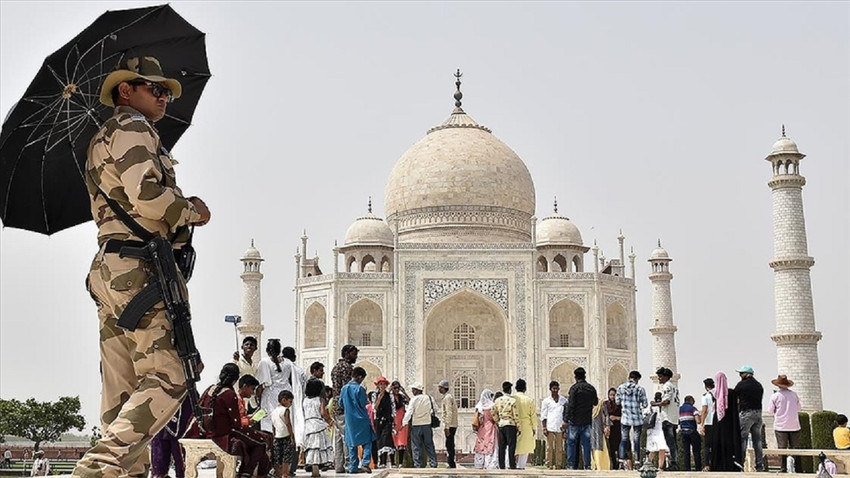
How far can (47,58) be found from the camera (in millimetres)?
3820

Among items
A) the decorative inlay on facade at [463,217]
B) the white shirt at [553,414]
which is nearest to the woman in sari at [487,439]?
the white shirt at [553,414]

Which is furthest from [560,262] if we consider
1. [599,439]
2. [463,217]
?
[599,439]

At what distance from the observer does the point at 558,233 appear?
33375mm

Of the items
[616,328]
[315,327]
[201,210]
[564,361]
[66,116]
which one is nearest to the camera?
[201,210]

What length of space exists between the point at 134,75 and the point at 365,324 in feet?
86.4

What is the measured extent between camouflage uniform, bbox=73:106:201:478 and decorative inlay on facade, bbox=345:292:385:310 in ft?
83.1

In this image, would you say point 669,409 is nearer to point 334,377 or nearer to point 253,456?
point 334,377

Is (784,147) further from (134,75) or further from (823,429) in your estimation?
(134,75)

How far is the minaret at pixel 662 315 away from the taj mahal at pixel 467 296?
4cm

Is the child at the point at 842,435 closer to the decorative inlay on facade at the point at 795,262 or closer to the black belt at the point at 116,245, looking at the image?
the black belt at the point at 116,245

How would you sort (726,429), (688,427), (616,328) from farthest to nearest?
(616,328)
(688,427)
(726,429)

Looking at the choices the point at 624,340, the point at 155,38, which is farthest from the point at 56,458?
the point at 155,38

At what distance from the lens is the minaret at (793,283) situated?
22578 mm

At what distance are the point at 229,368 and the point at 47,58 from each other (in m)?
3.15
